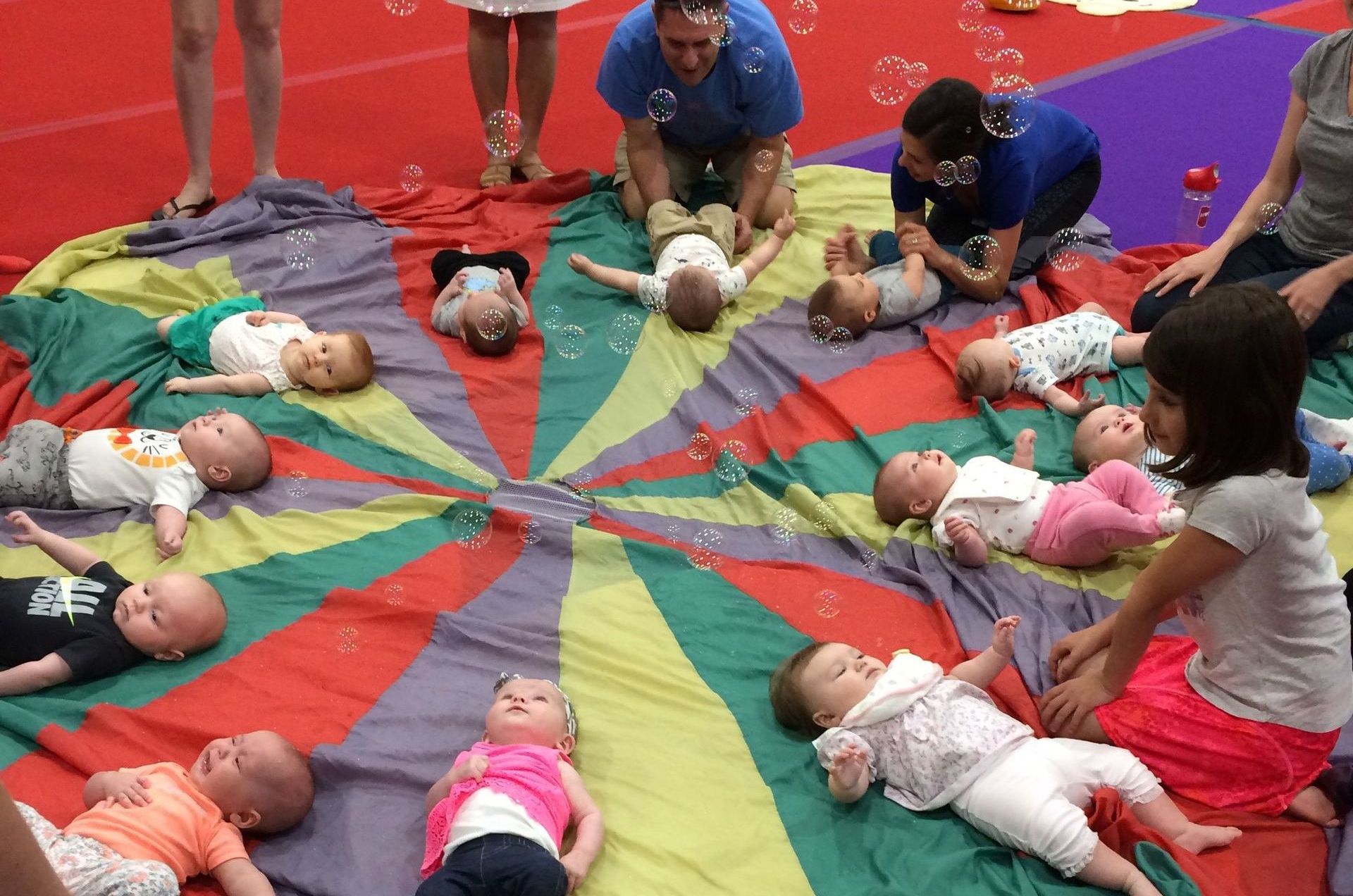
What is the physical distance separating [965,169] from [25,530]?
7.48ft

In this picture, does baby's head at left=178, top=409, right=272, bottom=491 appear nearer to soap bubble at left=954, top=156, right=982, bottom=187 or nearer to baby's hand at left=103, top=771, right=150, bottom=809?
baby's hand at left=103, top=771, right=150, bottom=809

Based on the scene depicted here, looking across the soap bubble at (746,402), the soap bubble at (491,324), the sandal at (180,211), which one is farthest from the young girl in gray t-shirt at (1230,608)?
the sandal at (180,211)

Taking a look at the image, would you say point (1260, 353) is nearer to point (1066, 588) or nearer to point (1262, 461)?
point (1262, 461)

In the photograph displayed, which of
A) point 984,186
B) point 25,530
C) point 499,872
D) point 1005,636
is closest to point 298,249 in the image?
point 25,530

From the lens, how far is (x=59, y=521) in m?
2.44

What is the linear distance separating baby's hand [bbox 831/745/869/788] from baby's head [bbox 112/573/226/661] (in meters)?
1.15

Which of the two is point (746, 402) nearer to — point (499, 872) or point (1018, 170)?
point (1018, 170)

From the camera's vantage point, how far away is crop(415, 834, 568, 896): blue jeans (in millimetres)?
1632

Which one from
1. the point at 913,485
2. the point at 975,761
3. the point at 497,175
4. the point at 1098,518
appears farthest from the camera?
the point at 497,175

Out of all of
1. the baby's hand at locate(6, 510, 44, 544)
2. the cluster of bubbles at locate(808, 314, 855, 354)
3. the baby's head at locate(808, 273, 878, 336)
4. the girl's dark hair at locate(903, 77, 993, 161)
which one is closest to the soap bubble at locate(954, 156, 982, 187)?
the girl's dark hair at locate(903, 77, 993, 161)

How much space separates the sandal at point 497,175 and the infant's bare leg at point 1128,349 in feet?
6.63

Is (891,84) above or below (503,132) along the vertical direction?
above

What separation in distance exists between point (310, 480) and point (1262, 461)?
1.88m

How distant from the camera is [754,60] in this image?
11.0ft
